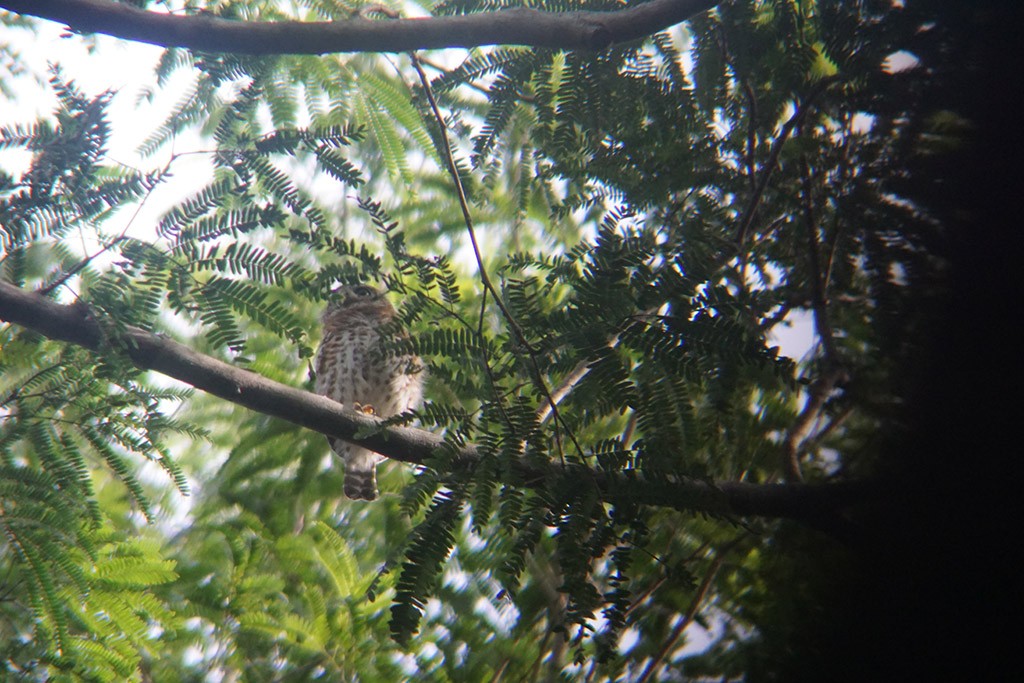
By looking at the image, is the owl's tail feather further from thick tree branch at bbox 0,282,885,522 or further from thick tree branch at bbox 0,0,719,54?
thick tree branch at bbox 0,0,719,54

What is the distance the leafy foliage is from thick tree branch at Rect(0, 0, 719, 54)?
0.79 feet

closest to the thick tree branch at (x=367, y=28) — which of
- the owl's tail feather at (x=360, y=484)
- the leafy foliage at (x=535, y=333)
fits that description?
the leafy foliage at (x=535, y=333)

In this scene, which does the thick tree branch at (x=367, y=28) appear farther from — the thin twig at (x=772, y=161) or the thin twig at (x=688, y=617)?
the thin twig at (x=688, y=617)

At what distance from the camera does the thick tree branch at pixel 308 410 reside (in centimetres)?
181

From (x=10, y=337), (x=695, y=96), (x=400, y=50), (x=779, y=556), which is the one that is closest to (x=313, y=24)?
(x=400, y=50)

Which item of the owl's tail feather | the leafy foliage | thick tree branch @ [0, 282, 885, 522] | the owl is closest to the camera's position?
the leafy foliage

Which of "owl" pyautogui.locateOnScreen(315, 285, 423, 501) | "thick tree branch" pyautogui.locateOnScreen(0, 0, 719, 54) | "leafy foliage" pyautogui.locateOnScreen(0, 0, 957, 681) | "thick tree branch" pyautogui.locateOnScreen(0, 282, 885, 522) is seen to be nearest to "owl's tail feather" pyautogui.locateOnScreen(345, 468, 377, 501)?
"owl" pyautogui.locateOnScreen(315, 285, 423, 501)

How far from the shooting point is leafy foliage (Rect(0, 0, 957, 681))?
161 centimetres

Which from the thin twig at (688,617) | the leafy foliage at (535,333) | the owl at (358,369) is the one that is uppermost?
the owl at (358,369)

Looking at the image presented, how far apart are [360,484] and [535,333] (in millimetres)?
2317

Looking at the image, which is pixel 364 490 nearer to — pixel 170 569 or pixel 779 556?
pixel 170 569

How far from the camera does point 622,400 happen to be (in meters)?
1.89

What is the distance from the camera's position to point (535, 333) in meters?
2.03

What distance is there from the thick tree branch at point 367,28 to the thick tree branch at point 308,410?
85 centimetres
